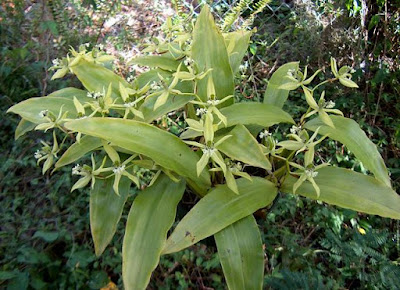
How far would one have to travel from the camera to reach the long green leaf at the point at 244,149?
1.10m

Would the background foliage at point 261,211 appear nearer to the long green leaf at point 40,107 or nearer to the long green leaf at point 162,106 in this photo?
the long green leaf at point 162,106

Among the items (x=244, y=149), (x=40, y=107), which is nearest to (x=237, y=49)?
(x=244, y=149)

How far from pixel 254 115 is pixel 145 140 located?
0.35 m

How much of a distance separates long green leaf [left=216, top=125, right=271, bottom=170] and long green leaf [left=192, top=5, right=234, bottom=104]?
0.20 m

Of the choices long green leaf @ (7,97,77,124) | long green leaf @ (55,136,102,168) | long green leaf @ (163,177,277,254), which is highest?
long green leaf @ (7,97,77,124)

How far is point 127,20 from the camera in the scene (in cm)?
268

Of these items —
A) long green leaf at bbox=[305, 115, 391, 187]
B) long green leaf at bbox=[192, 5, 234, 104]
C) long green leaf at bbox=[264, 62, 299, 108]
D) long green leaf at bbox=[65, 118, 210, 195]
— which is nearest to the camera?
long green leaf at bbox=[65, 118, 210, 195]

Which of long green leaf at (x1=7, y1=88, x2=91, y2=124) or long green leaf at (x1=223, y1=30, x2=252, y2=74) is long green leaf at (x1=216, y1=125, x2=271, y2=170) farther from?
long green leaf at (x1=7, y1=88, x2=91, y2=124)

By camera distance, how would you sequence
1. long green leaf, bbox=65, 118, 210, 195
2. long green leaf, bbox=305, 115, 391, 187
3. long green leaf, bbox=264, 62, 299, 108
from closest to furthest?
long green leaf, bbox=65, 118, 210, 195 < long green leaf, bbox=305, 115, 391, 187 < long green leaf, bbox=264, 62, 299, 108

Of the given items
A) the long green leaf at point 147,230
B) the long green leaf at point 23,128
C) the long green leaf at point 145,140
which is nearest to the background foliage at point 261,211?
the long green leaf at point 147,230

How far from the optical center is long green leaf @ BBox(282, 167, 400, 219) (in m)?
1.13

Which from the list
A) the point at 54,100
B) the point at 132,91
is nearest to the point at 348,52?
the point at 132,91

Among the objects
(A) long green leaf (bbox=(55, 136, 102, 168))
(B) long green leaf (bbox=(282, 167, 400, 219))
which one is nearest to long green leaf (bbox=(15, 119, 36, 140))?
(A) long green leaf (bbox=(55, 136, 102, 168))

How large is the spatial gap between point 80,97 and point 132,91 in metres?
0.31
